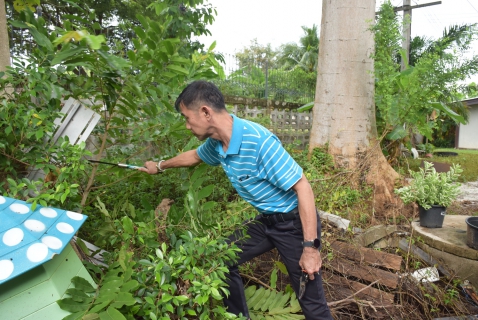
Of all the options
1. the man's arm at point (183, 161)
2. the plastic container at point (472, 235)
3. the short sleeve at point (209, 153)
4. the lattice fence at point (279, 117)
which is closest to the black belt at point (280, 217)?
the short sleeve at point (209, 153)

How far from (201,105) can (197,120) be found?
0.09 m

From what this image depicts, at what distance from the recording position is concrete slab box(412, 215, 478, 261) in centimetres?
339

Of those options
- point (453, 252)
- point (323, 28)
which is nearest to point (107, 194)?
point (453, 252)

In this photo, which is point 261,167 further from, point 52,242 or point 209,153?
point 52,242

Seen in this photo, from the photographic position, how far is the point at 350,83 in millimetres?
5348

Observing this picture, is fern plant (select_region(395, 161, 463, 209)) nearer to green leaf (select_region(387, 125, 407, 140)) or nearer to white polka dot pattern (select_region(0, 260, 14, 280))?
green leaf (select_region(387, 125, 407, 140))

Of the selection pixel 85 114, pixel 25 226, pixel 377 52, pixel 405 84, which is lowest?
pixel 25 226

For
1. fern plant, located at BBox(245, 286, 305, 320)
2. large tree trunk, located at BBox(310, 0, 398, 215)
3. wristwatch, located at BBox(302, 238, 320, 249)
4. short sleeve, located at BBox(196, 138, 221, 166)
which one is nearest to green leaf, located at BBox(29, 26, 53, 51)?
short sleeve, located at BBox(196, 138, 221, 166)

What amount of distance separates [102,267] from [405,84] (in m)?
4.92

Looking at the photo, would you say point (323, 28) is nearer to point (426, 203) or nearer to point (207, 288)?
point (426, 203)

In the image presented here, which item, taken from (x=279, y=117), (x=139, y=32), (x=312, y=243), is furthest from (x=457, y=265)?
(x=279, y=117)

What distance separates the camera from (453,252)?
3.47 m

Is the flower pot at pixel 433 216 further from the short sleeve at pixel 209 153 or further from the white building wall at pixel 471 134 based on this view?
the white building wall at pixel 471 134

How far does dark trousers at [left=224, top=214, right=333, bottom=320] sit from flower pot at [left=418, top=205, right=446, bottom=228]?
2274 millimetres
